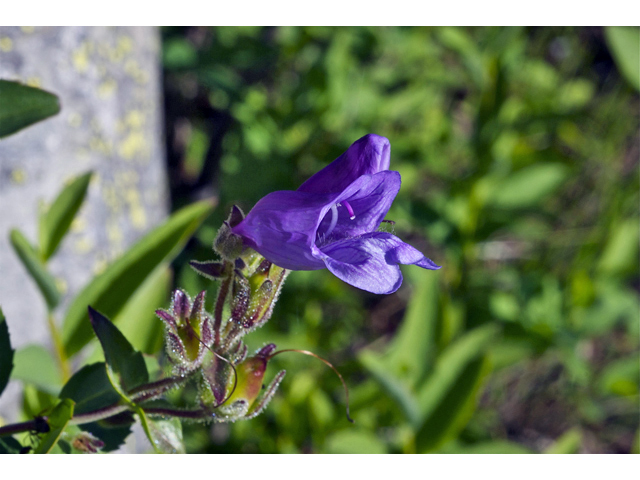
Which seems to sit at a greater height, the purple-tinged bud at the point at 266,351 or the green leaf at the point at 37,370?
the purple-tinged bud at the point at 266,351

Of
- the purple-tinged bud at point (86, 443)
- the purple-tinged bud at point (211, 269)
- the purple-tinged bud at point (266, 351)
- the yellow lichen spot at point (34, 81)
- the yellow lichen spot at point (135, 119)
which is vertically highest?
the yellow lichen spot at point (34, 81)

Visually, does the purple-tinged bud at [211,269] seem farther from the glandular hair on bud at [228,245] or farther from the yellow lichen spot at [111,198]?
the yellow lichen spot at [111,198]

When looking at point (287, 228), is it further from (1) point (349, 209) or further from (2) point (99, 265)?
(2) point (99, 265)

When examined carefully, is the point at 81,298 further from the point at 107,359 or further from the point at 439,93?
the point at 439,93

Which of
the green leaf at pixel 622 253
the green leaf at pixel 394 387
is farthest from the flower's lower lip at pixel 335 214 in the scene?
the green leaf at pixel 622 253

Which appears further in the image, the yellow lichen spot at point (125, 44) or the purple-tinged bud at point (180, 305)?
the yellow lichen spot at point (125, 44)

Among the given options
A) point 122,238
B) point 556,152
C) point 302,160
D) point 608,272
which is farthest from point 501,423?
point 122,238
